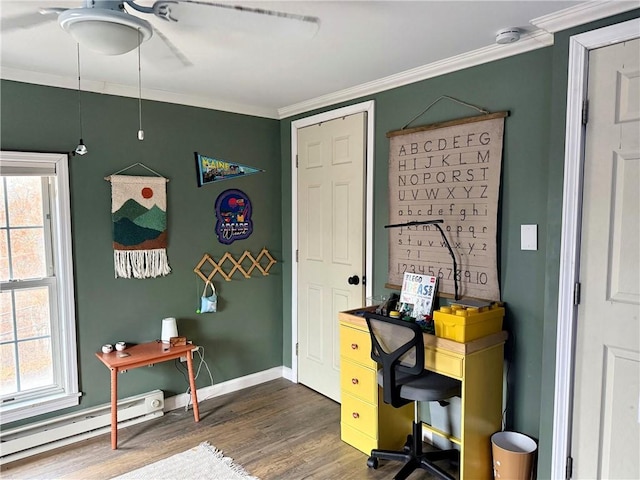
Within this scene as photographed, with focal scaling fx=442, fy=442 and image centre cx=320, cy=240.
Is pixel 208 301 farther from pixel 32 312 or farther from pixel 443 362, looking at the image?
pixel 443 362

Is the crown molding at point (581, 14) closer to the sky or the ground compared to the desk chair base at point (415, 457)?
closer to the sky

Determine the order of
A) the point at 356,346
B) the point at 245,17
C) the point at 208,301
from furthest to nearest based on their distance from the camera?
the point at 208,301
the point at 356,346
the point at 245,17

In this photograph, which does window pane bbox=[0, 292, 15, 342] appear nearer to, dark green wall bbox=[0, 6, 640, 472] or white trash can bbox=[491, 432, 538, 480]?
dark green wall bbox=[0, 6, 640, 472]

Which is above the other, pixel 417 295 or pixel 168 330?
pixel 417 295

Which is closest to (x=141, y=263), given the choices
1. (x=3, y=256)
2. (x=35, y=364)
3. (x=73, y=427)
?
(x=3, y=256)

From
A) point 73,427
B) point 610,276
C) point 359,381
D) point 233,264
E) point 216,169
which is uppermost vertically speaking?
point 216,169

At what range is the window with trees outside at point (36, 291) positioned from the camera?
8.83 feet

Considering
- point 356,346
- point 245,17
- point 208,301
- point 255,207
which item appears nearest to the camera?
point 245,17

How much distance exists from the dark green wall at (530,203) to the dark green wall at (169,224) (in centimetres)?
176

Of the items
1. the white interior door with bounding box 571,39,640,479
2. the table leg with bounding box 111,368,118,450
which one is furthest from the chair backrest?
the table leg with bounding box 111,368,118,450

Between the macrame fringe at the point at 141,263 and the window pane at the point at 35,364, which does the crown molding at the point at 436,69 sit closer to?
the macrame fringe at the point at 141,263

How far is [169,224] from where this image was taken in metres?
3.24

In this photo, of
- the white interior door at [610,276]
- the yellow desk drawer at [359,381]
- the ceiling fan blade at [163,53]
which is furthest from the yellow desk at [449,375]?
the ceiling fan blade at [163,53]

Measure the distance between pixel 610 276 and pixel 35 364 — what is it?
10.8 feet
